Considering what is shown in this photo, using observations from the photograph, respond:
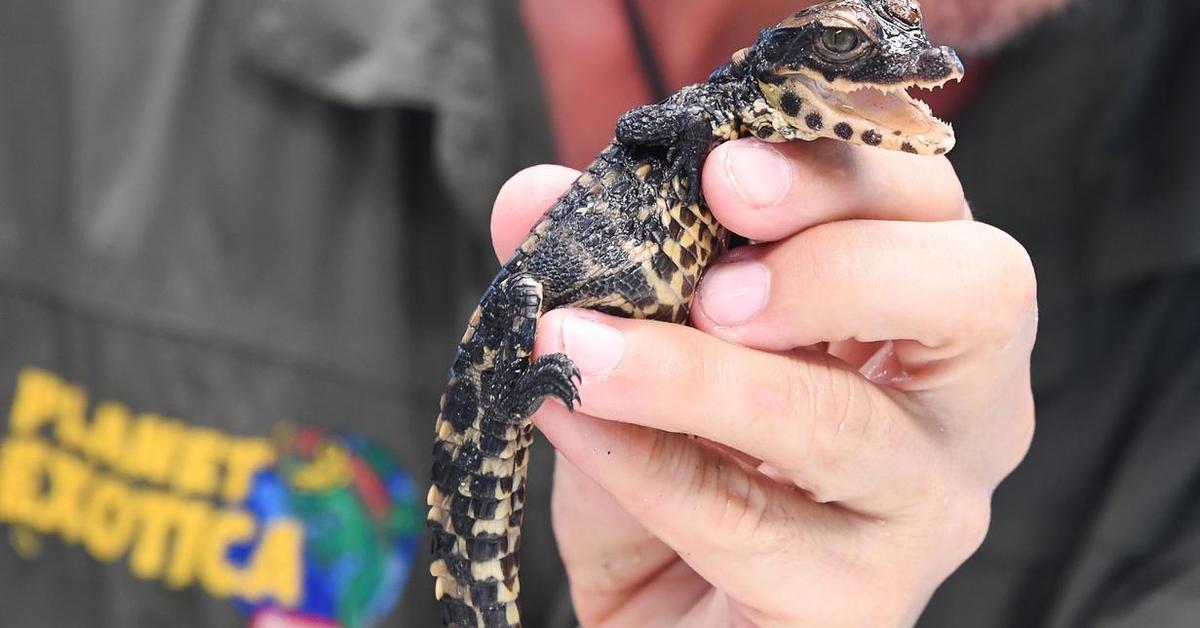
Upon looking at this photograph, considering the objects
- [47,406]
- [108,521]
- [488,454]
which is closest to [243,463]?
[108,521]

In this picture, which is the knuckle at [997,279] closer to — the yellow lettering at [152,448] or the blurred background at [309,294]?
the blurred background at [309,294]

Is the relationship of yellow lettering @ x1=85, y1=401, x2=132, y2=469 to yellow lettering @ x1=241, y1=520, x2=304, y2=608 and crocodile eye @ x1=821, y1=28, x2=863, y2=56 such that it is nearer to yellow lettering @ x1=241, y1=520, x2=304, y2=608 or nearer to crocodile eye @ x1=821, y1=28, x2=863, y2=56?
yellow lettering @ x1=241, y1=520, x2=304, y2=608

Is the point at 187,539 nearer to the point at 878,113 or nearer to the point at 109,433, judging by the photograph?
the point at 109,433

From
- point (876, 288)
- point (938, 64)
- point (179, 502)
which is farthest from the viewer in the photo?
point (179, 502)

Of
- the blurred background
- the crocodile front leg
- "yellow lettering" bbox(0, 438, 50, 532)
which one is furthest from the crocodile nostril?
"yellow lettering" bbox(0, 438, 50, 532)

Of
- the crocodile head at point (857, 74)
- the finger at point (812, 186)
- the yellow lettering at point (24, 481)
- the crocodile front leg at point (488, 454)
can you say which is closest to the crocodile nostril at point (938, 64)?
the crocodile head at point (857, 74)

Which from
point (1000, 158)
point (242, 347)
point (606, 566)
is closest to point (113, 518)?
point (242, 347)
